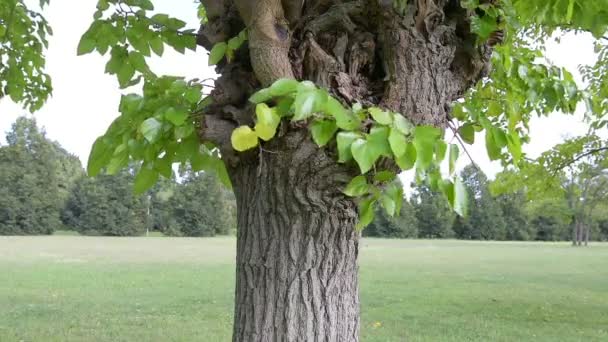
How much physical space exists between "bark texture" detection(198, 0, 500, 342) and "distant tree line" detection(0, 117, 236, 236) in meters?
43.8

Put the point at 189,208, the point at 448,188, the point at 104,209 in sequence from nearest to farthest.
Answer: the point at 448,188, the point at 104,209, the point at 189,208

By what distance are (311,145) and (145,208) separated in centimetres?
5031

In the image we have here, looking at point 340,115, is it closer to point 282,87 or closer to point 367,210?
point 282,87

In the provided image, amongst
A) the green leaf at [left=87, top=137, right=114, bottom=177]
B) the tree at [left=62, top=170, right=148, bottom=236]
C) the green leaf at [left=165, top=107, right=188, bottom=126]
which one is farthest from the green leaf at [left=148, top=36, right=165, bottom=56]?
the tree at [left=62, top=170, right=148, bottom=236]

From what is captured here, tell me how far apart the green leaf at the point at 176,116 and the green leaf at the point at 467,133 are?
84cm

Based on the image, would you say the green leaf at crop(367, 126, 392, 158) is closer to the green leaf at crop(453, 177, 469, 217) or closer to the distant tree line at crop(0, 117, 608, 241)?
the green leaf at crop(453, 177, 469, 217)

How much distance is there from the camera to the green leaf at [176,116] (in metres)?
1.58

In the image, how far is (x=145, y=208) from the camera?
4975 cm

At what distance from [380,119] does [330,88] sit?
38 centimetres

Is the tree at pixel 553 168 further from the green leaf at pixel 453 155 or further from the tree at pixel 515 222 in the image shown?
the tree at pixel 515 222

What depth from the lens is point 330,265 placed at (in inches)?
66.5

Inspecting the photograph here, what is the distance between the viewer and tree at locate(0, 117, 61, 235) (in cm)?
4550

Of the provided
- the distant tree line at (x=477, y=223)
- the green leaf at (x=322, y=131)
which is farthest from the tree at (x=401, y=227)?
the green leaf at (x=322, y=131)

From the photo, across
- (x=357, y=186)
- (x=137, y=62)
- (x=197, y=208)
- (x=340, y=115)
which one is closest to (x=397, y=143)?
(x=340, y=115)
